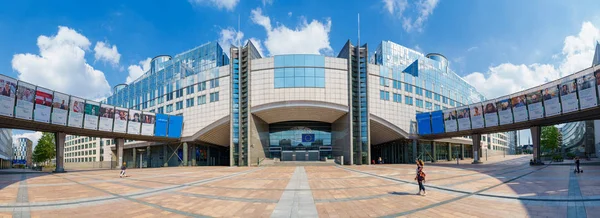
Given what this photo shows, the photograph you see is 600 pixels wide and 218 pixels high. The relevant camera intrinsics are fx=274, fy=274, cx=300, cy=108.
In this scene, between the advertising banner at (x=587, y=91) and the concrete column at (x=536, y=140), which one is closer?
the advertising banner at (x=587, y=91)

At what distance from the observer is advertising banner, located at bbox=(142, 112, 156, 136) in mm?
46537

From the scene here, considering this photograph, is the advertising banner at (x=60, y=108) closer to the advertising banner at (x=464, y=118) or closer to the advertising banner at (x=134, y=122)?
the advertising banner at (x=134, y=122)

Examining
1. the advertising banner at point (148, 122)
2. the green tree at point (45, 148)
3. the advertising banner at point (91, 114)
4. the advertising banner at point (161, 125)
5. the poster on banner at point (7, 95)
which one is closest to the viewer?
the poster on banner at point (7, 95)

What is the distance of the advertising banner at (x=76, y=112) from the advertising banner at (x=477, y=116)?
57.8m

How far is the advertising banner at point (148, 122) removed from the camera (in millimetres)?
46537

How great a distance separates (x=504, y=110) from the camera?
39438mm

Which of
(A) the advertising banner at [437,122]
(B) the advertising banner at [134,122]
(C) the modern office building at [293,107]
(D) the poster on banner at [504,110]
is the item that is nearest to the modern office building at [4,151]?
(C) the modern office building at [293,107]

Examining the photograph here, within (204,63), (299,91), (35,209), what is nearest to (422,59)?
(299,91)

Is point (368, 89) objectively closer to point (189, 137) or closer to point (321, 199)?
point (189, 137)

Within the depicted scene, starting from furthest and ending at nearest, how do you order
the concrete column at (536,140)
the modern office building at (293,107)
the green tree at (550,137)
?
the green tree at (550,137) → the modern office building at (293,107) → the concrete column at (536,140)

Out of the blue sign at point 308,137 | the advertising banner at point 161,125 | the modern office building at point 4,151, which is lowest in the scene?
the modern office building at point 4,151

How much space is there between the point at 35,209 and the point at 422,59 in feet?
274

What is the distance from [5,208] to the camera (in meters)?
10.5

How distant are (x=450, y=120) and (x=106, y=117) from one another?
5543cm
